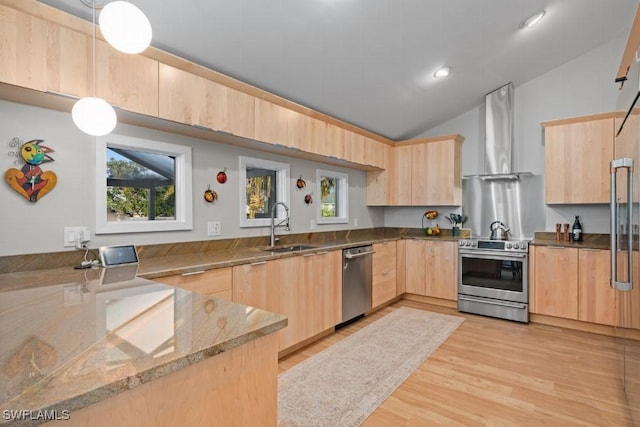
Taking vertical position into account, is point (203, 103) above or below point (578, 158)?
above

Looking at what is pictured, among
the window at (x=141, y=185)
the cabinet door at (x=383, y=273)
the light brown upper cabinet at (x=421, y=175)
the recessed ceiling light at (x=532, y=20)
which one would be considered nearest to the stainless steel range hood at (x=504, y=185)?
the light brown upper cabinet at (x=421, y=175)

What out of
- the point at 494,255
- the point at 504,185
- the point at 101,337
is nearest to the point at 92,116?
the point at 101,337

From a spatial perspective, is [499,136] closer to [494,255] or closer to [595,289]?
[494,255]

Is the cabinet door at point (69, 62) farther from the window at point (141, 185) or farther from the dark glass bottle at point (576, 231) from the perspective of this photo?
the dark glass bottle at point (576, 231)

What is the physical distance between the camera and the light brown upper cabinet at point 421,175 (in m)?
4.58

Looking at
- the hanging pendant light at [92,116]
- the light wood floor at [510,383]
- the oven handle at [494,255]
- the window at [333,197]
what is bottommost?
the light wood floor at [510,383]

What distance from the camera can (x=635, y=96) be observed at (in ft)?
5.54

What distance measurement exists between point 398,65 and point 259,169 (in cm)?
178

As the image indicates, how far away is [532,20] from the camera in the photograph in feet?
10.2

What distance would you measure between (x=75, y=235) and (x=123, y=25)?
57.4 inches

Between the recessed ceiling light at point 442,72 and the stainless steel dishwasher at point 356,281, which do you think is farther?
the recessed ceiling light at point 442,72

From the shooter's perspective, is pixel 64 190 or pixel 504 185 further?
pixel 504 185

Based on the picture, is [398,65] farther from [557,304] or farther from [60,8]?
[557,304]

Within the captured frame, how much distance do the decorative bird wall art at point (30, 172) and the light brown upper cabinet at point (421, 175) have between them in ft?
12.7
